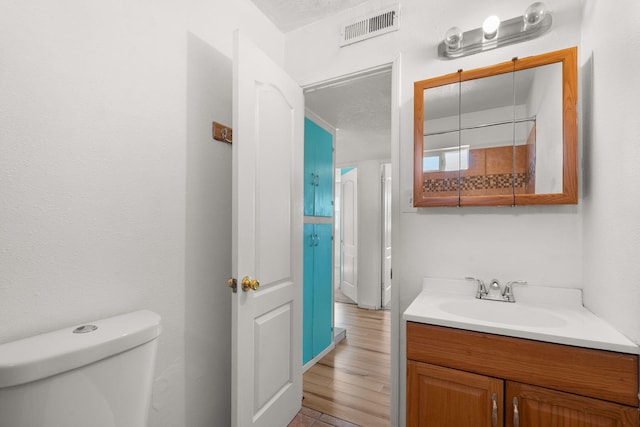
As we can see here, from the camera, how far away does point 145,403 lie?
Answer: 0.92 m

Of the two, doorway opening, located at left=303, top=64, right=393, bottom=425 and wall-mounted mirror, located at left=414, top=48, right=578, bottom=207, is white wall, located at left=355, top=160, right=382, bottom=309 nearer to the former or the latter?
doorway opening, located at left=303, top=64, right=393, bottom=425

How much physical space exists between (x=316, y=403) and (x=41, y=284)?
1702 mm

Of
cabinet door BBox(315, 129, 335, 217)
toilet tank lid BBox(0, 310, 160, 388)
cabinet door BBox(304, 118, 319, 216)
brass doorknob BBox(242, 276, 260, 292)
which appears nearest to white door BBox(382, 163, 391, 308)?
cabinet door BBox(315, 129, 335, 217)

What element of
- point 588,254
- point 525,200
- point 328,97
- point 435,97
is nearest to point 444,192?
point 525,200

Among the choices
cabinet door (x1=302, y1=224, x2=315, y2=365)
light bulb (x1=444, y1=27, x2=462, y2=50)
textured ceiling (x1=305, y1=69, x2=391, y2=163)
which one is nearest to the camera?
light bulb (x1=444, y1=27, x2=462, y2=50)

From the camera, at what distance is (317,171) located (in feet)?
8.74

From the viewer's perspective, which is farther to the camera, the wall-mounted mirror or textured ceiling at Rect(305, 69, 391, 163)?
textured ceiling at Rect(305, 69, 391, 163)

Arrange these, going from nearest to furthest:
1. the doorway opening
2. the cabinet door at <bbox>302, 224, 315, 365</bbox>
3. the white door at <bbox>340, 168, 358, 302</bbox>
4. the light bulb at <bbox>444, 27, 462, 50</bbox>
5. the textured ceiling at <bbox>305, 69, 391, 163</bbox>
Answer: the light bulb at <bbox>444, 27, 462, 50</bbox> < the doorway opening < the textured ceiling at <bbox>305, 69, 391, 163</bbox> < the cabinet door at <bbox>302, 224, 315, 365</bbox> < the white door at <bbox>340, 168, 358, 302</bbox>

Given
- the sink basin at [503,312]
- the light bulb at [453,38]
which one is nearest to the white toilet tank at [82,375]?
the sink basin at [503,312]

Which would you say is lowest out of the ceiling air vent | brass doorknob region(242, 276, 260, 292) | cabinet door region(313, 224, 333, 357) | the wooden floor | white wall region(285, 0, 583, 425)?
the wooden floor

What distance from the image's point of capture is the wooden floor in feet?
6.13

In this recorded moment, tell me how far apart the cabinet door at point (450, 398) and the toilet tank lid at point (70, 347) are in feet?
3.13

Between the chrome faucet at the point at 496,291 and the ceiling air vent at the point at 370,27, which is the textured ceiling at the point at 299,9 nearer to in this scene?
the ceiling air vent at the point at 370,27

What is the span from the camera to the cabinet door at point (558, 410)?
857 mm
